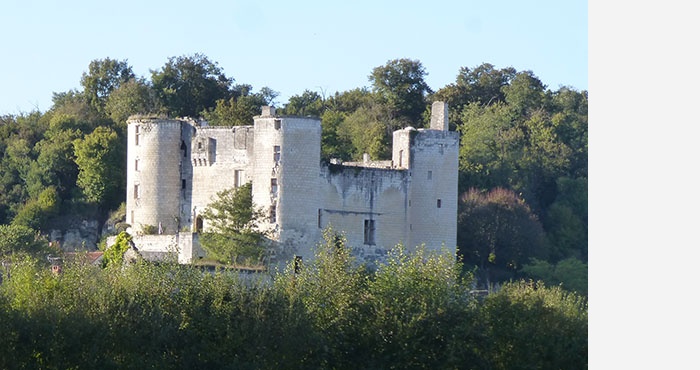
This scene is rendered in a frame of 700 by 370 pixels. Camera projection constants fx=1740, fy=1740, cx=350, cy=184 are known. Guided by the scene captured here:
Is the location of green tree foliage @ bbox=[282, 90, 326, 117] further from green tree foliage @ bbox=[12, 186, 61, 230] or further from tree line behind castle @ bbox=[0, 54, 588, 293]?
green tree foliage @ bbox=[12, 186, 61, 230]

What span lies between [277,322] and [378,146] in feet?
91.7

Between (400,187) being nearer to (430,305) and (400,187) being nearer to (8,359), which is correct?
(430,305)

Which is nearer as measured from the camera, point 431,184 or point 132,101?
point 431,184

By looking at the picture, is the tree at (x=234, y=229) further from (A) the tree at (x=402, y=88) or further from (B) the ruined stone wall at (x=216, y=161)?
(A) the tree at (x=402, y=88)

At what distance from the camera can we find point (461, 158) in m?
72.5

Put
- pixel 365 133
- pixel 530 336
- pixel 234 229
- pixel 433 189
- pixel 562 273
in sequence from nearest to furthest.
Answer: pixel 530 336 < pixel 234 229 < pixel 433 189 < pixel 562 273 < pixel 365 133

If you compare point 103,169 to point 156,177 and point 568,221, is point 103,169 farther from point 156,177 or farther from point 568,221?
point 568,221

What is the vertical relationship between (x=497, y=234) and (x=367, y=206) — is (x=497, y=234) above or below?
below

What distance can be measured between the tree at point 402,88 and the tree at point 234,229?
20148mm

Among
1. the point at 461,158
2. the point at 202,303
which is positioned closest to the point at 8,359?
the point at 202,303

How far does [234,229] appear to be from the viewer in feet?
172

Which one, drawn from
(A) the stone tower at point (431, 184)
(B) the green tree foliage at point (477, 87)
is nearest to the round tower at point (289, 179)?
(A) the stone tower at point (431, 184)

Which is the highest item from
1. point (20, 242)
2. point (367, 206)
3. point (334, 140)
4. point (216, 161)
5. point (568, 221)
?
point (334, 140)

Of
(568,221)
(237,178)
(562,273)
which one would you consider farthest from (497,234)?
(237,178)
